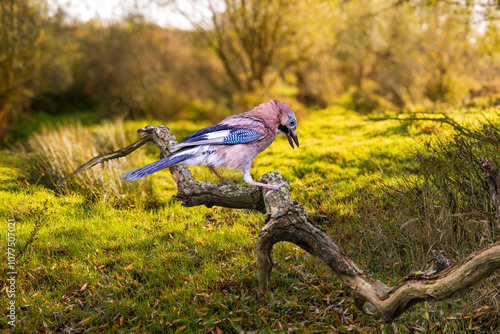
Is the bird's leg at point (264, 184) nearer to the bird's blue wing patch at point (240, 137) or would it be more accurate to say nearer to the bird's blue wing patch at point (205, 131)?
the bird's blue wing patch at point (240, 137)

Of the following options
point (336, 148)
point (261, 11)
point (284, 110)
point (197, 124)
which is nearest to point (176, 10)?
point (261, 11)

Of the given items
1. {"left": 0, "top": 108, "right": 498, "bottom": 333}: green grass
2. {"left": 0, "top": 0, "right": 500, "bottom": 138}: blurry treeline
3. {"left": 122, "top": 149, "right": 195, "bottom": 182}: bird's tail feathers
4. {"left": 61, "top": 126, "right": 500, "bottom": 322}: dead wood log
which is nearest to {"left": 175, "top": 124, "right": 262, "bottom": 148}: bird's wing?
{"left": 122, "top": 149, "right": 195, "bottom": 182}: bird's tail feathers

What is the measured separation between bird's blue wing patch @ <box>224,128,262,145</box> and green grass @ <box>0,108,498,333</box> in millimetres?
1073

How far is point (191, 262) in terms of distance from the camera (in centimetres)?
509

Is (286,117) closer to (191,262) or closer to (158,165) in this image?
(158,165)

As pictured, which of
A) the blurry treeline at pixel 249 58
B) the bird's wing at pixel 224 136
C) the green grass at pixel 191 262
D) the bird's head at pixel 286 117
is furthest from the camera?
the blurry treeline at pixel 249 58

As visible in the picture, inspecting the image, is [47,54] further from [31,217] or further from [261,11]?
[31,217]

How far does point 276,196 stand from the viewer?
13.2ft

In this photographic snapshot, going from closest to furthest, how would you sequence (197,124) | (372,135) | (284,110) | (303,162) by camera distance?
(284,110)
(303,162)
(372,135)
(197,124)

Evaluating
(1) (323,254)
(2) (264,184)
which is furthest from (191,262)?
(1) (323,254)

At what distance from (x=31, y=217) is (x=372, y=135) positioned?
7.43 metres

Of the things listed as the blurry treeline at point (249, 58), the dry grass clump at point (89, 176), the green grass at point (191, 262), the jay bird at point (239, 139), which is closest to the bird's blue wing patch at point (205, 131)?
the jay bird at point (239, 139)

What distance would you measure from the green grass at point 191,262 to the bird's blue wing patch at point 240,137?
3.52 feet

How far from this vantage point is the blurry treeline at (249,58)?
44.7 feet
